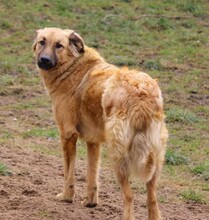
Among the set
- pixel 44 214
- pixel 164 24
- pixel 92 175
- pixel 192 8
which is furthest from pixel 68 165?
pixel 192 8

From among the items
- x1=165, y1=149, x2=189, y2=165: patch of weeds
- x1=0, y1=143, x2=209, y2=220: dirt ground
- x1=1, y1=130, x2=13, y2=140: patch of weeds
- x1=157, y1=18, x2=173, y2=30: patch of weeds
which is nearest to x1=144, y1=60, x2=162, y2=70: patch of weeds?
x1=157, y1=18, x2=173, y2=30: patch of weeds

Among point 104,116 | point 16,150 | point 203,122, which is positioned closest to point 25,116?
point 16,150

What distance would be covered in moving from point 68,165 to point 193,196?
62.3 inches

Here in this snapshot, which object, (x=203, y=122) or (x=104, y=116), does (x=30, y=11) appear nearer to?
(x=203, y=122)

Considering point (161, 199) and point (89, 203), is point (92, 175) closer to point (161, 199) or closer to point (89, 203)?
point (89, 203)

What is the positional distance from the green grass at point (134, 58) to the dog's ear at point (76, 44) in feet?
6.83

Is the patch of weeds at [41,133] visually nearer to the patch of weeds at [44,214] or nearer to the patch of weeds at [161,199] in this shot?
the patch of weeds at [161,199]

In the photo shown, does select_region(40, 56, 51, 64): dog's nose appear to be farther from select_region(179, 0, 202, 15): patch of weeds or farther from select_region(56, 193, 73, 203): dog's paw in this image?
select_region(179, 0, 202, 15): patch of weeds

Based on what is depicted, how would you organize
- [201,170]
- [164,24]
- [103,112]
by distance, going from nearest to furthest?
[103,112], [201,170], [164,24]

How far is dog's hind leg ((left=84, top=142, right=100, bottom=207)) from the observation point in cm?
675

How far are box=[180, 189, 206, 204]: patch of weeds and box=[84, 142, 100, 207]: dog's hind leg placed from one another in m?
Result: 1.17

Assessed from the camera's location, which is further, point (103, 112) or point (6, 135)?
point (6, 135)

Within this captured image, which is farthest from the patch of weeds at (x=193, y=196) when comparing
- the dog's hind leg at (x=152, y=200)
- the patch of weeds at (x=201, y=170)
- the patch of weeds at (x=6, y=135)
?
the patch of weeds at (x=6, y=135)

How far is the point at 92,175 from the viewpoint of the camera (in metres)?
6.83
